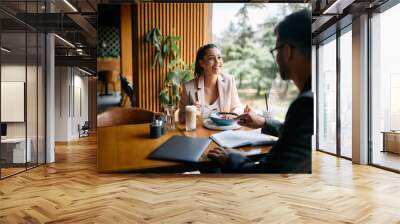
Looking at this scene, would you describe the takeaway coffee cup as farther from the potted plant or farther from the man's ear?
the man's ear

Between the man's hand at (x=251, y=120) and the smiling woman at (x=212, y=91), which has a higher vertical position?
the smiling woman at (x=212, y=91)

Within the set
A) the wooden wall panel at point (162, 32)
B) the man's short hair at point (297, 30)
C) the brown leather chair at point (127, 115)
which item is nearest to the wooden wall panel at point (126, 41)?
the wooden wall panel at point (162, 32)

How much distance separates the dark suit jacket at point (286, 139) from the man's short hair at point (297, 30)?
50 cm

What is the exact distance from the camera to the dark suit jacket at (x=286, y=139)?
4785 millimetres

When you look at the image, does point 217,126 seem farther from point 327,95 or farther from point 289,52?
point 327,95

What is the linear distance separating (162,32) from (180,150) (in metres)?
1.63

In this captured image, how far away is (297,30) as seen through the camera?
4883mm

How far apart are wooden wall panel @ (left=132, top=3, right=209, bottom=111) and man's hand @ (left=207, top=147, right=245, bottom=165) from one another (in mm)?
919

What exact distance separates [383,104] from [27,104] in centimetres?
622

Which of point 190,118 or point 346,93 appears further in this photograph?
point 346,93

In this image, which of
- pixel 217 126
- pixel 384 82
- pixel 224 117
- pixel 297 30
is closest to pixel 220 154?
pixel 217 126

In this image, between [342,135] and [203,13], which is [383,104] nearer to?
[342,135]

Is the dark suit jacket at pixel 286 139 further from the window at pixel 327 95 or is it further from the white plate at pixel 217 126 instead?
the window at pixel 327 95

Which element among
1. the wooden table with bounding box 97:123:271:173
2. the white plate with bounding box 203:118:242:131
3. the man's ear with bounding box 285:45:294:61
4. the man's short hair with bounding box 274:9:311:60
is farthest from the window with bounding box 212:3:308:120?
the wooden table with bounding box 97:123:271:173
